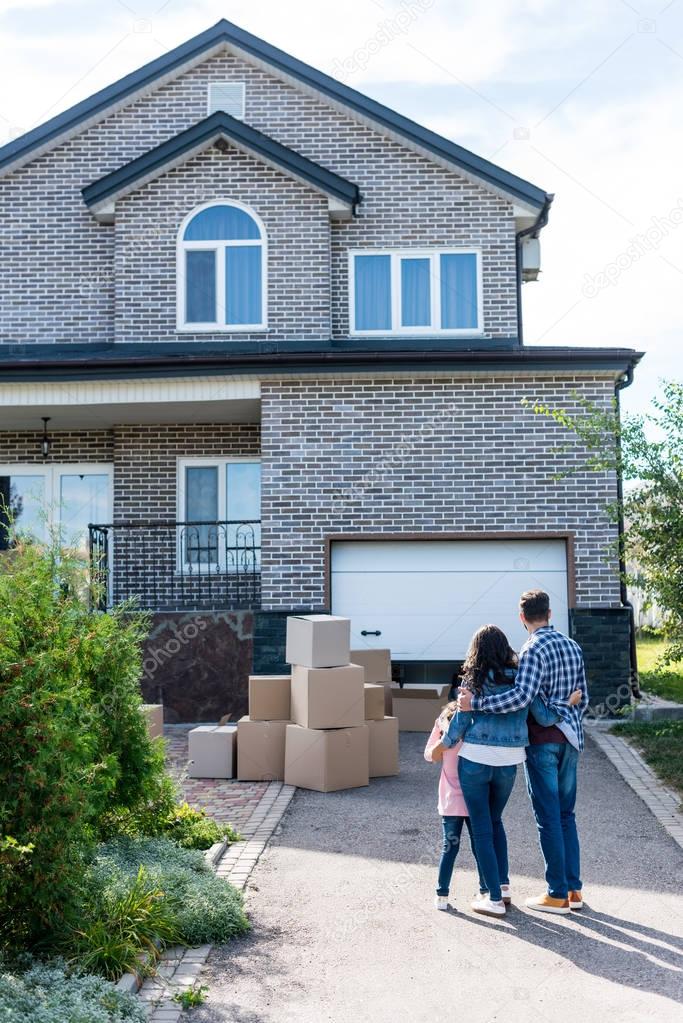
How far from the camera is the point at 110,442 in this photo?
1558 cm

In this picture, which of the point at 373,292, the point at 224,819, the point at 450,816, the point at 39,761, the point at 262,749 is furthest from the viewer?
the point at 373,292

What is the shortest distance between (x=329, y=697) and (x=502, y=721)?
142 inches

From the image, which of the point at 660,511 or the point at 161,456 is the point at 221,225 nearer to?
the point at 161,456

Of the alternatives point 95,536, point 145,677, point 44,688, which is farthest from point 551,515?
point 44,688

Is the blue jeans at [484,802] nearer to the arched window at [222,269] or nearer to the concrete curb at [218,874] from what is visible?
the concrete curb at [218,874]

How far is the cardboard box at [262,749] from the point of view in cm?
964

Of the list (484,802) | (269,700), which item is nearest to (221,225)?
(269,700)

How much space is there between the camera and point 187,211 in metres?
15.4

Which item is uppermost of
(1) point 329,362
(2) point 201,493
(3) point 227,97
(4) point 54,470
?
(3) point 227,97

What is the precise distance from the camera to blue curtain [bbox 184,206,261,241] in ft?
50.5

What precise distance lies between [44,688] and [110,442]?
11.1 m

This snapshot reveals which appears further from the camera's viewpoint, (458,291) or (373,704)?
(458,291)

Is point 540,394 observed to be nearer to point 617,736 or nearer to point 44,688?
point 617,736

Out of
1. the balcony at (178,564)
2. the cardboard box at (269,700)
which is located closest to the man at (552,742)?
the cardboard box at (269,700)
